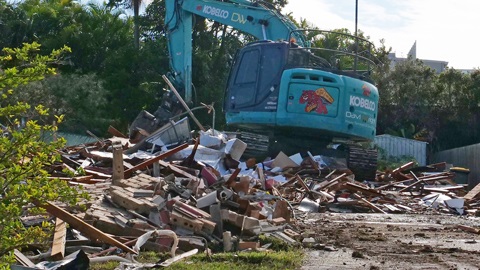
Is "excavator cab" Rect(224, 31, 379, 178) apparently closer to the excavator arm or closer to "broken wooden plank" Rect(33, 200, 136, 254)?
the excavator arm

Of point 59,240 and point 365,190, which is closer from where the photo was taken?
point 59,240

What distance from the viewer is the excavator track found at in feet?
73.8

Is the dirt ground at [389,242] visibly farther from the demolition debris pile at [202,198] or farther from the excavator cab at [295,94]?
the excavator cab at [295,94]

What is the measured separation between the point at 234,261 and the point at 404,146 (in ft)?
103

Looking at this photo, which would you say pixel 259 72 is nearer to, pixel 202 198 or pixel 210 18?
pixel 210 18

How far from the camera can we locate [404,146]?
131ft

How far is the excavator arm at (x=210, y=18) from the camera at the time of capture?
2522 centimetres

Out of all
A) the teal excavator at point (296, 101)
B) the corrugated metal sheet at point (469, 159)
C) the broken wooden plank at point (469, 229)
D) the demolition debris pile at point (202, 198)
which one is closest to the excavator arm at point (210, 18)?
the teal excavator at point (296, 101)

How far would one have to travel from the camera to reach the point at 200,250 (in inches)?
408

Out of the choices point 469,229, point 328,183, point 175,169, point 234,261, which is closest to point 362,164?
point 328,183

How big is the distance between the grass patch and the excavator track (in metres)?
12.7

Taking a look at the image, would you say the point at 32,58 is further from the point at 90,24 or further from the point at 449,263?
the point at 90,24

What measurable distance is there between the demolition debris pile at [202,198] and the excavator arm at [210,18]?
429 cm

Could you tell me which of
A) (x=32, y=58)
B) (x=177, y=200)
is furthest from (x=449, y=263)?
(x=32, y=58)
